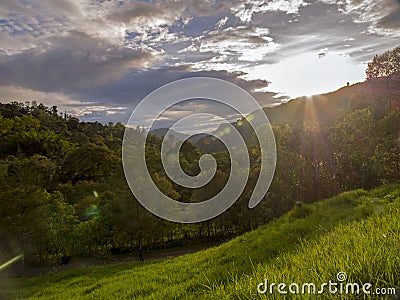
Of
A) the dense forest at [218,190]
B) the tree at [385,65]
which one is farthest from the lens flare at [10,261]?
the tree at [385,65]

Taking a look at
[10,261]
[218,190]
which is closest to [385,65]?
[218,190]

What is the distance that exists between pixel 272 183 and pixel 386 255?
28.0m

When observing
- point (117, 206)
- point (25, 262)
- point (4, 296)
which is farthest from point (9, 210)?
point (4, 296)
